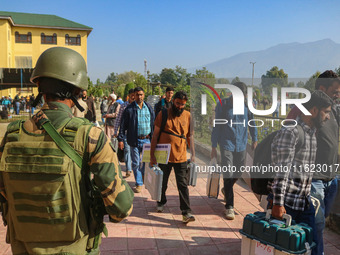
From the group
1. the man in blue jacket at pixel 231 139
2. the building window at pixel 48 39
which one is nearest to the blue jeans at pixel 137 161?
the man in blue jacket at pixel 231 139

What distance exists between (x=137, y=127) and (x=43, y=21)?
50801 millimetres

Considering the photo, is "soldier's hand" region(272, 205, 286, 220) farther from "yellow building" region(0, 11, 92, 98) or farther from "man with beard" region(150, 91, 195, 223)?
"yellow building" region(0, 11, 92, 98)

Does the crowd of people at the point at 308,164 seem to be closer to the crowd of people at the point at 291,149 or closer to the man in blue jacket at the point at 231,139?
the crowd of people at the point at 291,149

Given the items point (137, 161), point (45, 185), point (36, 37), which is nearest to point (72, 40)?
point (36, 37)

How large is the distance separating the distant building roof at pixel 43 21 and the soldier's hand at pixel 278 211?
51136 mm

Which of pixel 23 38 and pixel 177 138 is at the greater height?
pixel 23 38

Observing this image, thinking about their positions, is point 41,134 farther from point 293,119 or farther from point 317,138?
point 317,138

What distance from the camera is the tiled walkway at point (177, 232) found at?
383cm

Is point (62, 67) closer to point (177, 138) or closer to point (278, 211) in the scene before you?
point (278, 211)

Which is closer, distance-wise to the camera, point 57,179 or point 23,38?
point 57,179

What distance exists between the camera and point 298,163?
2.77 meters

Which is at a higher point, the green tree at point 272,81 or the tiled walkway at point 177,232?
the green tree at point 272,81

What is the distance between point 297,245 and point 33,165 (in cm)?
209

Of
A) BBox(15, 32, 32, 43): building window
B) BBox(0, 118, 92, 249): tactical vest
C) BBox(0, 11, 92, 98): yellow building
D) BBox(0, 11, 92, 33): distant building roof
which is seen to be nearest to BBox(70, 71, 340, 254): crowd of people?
BBox(0, 118, 92, 249): tactical vest
